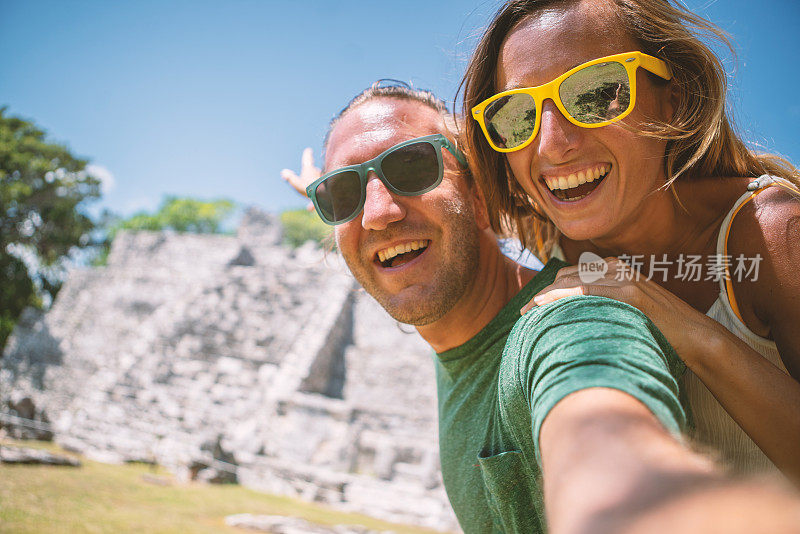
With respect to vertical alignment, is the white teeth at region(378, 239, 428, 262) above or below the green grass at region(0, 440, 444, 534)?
above

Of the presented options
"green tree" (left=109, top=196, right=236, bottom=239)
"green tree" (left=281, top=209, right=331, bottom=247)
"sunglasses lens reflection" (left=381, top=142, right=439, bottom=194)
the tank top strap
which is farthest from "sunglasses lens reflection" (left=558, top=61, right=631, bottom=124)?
"green tree" (left=109, top=196, right=236, bottom=239)

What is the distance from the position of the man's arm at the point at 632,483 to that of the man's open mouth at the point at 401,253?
40.3 inches

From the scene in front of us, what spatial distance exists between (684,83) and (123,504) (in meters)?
6.15

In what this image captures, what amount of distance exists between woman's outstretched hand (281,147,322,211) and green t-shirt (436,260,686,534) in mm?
1642

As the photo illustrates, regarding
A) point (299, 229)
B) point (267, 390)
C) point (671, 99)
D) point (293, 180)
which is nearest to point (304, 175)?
point (293, 180)

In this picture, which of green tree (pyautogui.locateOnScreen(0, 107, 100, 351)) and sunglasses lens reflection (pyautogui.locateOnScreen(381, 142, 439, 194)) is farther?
green tree (pyautogui.locateOnScreen(0, 107, 100, 351))

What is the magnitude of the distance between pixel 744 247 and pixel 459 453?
3.34ft

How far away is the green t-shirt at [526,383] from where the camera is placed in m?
0.73

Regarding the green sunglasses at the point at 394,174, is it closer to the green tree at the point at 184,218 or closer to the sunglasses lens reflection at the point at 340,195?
the sunglasses lens reflection at the point at 340,195

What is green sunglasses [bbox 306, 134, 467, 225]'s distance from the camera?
5.58 feet

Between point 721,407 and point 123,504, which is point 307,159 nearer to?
point 721,407

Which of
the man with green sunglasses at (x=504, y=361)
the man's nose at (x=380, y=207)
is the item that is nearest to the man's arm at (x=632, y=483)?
the man with green sunglasses at (x=504, y=361)

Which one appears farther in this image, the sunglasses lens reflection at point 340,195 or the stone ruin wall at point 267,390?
the stone ruin wall at point 267,390

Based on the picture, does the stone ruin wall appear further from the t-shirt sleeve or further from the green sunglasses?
the t-shirt sleeve
